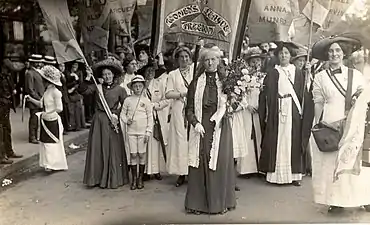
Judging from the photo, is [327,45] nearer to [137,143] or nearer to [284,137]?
[284,137]

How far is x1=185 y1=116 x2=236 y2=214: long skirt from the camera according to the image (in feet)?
10.2

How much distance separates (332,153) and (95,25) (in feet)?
5.10

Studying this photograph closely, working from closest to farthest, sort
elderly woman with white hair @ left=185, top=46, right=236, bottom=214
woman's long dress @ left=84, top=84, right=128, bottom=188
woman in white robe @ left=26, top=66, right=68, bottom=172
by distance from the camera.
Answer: elderly woman with white hair @ left=185, top=46, right=236, bottom=214 < woman in white robe @ left=26, top=66, right=68, bottom=172 < woman's long dress @ left=84, top=84, right=128, bottom=188

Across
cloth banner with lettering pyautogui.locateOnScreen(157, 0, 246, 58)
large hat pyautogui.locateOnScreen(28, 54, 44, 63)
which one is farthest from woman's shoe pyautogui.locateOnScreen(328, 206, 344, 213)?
large hat pyautogui.locateOnScreen(28, 54, 44, 63)

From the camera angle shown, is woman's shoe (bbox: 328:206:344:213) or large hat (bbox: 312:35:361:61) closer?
large hat (bbox: 312:35:361:61)

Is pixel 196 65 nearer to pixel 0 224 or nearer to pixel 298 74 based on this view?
pixel 298 74

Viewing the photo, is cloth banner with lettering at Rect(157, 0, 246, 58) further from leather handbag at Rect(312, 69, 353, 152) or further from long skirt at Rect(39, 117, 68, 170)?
long skirt at Rect(39, 117, 68, 170)

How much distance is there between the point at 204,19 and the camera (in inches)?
123

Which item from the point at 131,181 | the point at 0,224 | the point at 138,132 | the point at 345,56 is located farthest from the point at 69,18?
the point at 345,56

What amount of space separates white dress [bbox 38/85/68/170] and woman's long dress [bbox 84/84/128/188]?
0.17 meters

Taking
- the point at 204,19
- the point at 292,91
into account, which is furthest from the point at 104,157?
the point at 292,91

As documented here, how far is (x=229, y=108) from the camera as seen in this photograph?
3094mm

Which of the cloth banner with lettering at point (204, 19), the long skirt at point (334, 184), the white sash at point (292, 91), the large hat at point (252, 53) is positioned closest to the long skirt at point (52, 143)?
the cloth banner with lettering at point (204, 19)

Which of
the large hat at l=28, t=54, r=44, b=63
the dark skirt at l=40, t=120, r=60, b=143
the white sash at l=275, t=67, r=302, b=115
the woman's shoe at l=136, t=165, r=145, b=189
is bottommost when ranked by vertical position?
the woman's shoe at l=136, t=165, r=145, b=189
